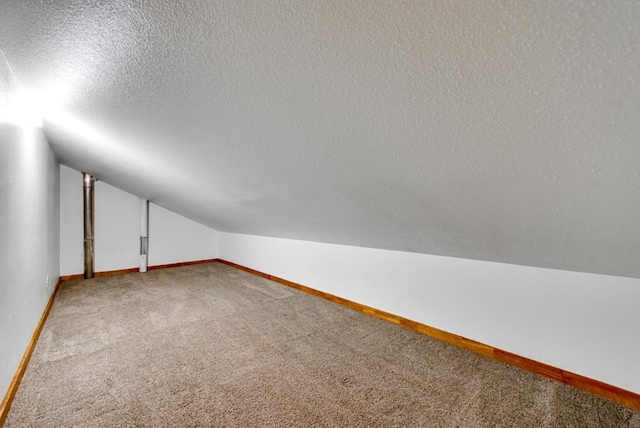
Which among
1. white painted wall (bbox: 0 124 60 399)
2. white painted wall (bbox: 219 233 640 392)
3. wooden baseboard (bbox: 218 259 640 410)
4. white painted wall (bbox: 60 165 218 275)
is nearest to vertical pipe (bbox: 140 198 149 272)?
Result: white painted wall (bbox: 60 165 218 275)

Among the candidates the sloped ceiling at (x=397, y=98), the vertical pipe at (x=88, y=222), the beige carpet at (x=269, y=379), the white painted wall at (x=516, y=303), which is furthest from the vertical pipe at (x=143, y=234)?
the white painted wall at (x=516, y=303)

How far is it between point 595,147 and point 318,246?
3.03 meters

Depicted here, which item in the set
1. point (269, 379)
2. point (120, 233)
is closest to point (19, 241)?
point (269, 379)

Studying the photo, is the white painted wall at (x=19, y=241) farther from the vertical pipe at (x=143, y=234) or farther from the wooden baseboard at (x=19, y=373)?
the vertical pipe at (x=143, y=234)

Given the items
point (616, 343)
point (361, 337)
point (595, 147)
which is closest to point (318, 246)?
point (361, 337)

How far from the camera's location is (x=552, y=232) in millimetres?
1525

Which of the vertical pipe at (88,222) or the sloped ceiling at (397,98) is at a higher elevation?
the sloped ceiling at (397,98)

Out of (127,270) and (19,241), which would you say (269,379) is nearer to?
(19,241)

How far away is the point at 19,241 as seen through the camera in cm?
182

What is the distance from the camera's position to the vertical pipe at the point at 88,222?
458 cm

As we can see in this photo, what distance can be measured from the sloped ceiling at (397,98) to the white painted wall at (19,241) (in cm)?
43

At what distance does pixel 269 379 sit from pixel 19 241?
1.77 m

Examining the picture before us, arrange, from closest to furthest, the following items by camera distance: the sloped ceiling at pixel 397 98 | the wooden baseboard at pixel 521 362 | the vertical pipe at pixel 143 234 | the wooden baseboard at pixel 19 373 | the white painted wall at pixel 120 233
Answer: the sloped ceiling at pixel 397 98 < the wooden baseboard at pixel 19 373 < the wooden baseboard at pixel 521 362 < the white painted wall at pixel 120 233 < the vertical pipe at pixel 143 234

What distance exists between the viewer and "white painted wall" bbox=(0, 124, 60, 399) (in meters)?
1.50
